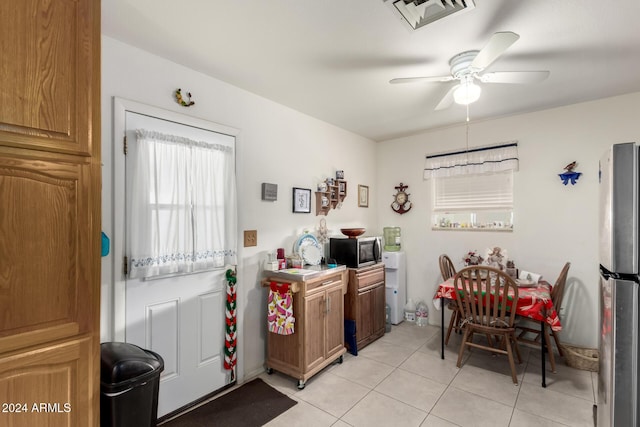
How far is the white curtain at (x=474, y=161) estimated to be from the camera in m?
3.30

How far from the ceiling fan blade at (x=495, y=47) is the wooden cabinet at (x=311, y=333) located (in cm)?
193

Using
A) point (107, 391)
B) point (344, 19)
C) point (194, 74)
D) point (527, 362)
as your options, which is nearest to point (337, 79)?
point (344, 19)

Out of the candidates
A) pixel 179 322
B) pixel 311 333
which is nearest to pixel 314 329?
pixel 311 333

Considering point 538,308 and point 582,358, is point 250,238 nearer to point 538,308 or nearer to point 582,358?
point 538,308

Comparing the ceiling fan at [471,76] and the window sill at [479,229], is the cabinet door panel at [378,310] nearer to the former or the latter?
the window sill at [479,229]

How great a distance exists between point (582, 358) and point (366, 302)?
1940 mm

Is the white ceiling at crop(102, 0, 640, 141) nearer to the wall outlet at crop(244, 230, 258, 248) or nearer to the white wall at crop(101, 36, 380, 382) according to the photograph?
the white wall at crop(101, 36, 380, 382)

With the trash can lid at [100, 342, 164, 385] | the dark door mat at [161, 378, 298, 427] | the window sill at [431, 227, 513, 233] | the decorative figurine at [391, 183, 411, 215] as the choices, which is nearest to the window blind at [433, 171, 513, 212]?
the window sill at [431, 227, 513, 233]

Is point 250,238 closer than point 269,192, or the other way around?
point 250,238

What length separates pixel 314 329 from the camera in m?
2.54

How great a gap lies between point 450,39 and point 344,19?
698 millimetres

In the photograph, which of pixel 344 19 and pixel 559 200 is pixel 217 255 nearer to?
pixel 344 19

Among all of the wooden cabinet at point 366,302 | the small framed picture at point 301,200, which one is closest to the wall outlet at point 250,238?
the small framed picture at point 301,200

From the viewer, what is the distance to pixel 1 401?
3.27ft
